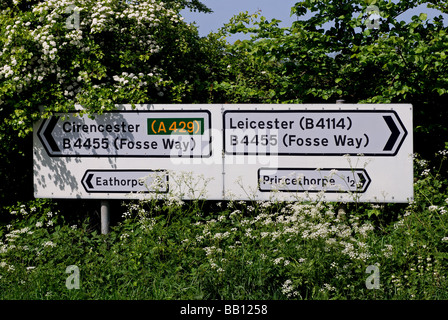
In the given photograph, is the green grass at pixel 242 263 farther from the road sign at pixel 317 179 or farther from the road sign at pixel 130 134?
the road sign at pixel 130 134

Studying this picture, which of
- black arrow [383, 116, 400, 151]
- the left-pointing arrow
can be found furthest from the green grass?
the left-pointing arrow

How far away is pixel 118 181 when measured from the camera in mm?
6328

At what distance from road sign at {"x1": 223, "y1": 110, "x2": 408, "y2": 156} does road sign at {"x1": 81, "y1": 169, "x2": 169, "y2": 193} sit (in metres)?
1.06

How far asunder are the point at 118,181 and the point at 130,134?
0.63 meters

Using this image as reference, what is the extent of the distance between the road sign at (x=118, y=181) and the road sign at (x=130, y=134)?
23 cm

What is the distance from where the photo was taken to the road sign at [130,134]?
6.26 m

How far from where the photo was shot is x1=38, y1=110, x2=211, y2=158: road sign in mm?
6258

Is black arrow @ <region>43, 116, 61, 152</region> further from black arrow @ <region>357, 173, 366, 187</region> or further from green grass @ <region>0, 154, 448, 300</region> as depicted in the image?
black arrow @ <region>357, 173, 366, 187</region>

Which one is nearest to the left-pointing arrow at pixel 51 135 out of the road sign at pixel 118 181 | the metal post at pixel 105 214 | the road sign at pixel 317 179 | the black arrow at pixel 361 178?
the road sign at pixel 118 181

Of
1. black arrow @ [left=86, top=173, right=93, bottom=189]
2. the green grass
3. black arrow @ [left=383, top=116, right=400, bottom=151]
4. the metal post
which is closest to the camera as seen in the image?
the green grass

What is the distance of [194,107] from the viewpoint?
627cm

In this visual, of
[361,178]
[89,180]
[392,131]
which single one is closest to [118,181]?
[89,180]
